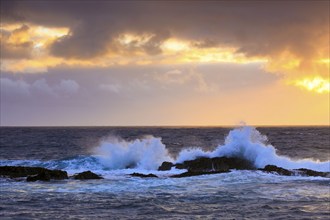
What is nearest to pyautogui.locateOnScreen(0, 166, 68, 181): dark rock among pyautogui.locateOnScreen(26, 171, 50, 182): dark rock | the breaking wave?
pyautogui.locateOnScreen(26, 171, 50, 182): dark rock

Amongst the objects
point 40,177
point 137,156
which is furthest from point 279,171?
point 40,177

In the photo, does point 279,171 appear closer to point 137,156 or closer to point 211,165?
point 211,165

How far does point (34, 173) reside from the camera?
30.4 m

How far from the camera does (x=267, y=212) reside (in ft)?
56.6

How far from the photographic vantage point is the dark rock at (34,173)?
27.9 meters

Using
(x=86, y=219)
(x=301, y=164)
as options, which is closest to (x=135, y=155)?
(x=301, y=164)

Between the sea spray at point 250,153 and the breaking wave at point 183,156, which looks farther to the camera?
the breaking wave at point 183,156

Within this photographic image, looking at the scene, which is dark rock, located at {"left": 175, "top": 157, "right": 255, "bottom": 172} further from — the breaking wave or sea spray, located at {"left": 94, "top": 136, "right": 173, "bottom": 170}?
sea spray, located at {"left": 94, "top": 136, "right": 173, "bottom": 170}

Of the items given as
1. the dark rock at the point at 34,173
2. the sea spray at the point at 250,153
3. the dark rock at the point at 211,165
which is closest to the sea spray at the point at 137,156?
the sea spray at the point at 250,153

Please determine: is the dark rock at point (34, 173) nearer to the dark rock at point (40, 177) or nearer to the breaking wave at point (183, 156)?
the dark rock at point (40, 177)

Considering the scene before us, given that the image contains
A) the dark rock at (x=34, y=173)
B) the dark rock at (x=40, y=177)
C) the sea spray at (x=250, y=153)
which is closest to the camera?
the dark rock at (x=40, y=177)

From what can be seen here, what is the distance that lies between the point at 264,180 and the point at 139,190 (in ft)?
25.7

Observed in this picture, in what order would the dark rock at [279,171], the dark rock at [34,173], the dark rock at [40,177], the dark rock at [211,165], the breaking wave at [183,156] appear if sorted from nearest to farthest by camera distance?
the dark rock at [40,177], the dark rock at [34,173], the dark rock at [279,171], the dark rock at [211,165], the breaking wave at [183,156]

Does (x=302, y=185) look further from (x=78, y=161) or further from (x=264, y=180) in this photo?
(x=78, y=161)
